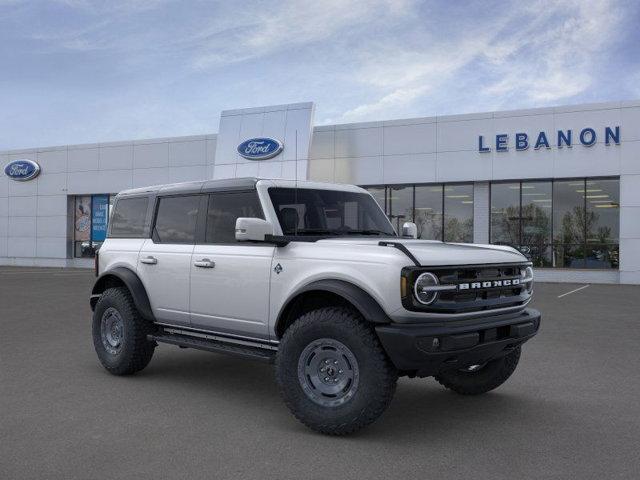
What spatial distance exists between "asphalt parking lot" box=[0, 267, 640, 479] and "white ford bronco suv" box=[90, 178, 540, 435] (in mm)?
330

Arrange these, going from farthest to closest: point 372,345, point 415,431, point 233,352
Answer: point 233,352
point 415,431
point 372,345

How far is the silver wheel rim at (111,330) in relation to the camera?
6797 millimetres

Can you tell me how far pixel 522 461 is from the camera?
423 cm

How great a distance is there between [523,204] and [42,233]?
2457 centimetres

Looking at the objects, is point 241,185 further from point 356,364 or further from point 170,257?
point 356,364

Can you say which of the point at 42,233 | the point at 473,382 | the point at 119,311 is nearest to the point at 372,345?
the point at 473,382

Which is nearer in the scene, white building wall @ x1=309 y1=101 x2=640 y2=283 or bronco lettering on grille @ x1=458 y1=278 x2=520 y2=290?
bronco lettering on grille @ x1=458 y1=278 x2=520 y2=290

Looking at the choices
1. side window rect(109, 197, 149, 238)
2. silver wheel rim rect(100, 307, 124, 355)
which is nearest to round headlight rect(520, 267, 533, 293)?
side window rect(109, 197, 149, 238)

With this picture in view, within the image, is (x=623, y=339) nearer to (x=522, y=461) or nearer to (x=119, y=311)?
(x=522, y=461)

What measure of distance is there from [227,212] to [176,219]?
788mm

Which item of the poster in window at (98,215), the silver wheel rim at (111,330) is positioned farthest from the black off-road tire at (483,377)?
the poster in window at (98,215)

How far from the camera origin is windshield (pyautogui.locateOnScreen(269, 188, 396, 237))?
18.7ft

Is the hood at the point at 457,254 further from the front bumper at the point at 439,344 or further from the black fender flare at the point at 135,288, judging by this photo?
the black fender flare at the point at 135,288

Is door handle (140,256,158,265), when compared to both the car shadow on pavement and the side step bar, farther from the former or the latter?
the car shadow on pavement
